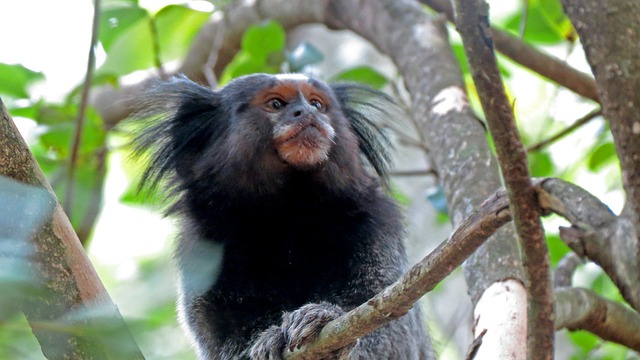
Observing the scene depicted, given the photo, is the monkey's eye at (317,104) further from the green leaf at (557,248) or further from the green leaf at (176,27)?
the green leaf at (176,27)

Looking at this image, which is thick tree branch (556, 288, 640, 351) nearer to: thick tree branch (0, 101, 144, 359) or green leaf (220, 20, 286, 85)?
thick tree branch (0, 101, 144, 359)

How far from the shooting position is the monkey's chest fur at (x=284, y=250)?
395 cm

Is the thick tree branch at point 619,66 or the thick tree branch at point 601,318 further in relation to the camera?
the thick tree branch at point 601,318

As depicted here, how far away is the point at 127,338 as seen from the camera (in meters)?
2.12

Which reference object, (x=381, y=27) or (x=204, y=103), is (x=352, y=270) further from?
(x=381, y=27)

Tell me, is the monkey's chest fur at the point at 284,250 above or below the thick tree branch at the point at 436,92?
below

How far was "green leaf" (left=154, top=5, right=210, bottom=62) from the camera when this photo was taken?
6320mm

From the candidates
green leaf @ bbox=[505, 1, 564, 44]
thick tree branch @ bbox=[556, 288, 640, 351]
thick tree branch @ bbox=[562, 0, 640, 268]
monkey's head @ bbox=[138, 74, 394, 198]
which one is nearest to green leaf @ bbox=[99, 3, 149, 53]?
monkey's head @ bbox=[138, 74, 394, 198]

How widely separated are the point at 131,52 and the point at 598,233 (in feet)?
15.7

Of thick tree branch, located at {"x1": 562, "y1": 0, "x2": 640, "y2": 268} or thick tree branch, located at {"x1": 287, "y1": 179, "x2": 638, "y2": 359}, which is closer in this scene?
thick tree branch, located at {"x1": 562, "y1": 0, "x2": 640, "y2": 268}

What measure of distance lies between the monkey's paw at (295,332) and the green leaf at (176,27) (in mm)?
3234

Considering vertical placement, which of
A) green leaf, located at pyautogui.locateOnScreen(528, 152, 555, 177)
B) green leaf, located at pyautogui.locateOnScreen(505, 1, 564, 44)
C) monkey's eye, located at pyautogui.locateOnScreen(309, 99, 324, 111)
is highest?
green leaf, located at pyautogui.locateOnScreen(505, 1, 564, 44)

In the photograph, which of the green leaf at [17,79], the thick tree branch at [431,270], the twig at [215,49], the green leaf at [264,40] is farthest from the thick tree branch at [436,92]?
the thick tree branch at [431,270]

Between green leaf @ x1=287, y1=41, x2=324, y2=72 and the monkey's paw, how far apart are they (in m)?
2.33
